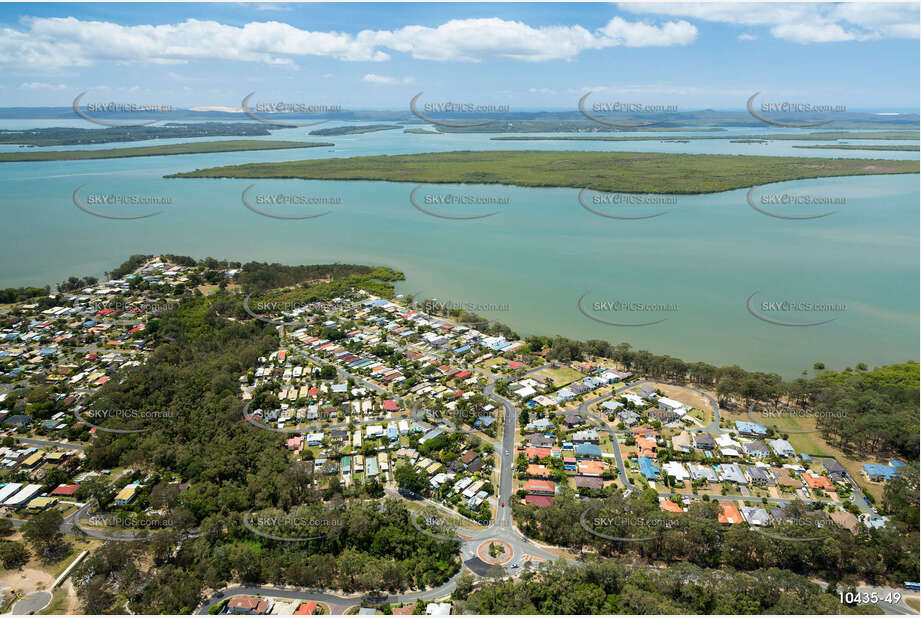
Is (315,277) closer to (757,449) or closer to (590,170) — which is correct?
(757,449)

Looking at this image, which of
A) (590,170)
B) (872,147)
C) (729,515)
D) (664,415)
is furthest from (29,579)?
(872,147)

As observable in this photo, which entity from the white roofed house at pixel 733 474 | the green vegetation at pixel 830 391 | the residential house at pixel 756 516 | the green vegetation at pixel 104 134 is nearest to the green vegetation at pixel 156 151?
the green vegetation at pixel 104 134

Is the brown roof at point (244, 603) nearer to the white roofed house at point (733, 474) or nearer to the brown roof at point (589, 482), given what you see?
the brown roof at point (589, 482)

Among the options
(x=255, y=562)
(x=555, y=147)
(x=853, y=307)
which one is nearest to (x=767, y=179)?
(x=853, y=307)

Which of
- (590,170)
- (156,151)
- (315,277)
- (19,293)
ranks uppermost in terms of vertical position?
(156,151)

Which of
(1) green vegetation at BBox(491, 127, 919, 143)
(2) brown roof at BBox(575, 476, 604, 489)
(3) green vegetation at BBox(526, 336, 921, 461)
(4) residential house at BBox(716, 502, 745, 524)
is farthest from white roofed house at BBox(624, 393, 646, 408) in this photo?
(1) green vegetation at BBox(491, 127, 919, 143)

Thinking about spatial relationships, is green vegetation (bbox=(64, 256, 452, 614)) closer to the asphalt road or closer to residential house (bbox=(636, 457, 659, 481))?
the asphalt road
